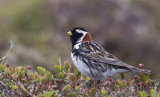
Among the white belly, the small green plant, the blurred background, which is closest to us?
the small green plant

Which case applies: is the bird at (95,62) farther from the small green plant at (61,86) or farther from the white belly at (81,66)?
the small green plant at (61,86)

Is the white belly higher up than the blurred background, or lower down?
lower down

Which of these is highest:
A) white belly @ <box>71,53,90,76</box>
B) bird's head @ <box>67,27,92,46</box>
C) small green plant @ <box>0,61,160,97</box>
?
bird's head @ <box>67,27,92,46</box>

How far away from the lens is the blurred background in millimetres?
12766

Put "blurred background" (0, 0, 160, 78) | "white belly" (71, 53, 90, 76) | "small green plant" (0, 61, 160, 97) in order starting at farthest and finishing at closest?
1. "blurred background" (0, 0, 160, 78)
2. "white belly" (71, 53, 90, 76)
3. "small green plant" (0, 61, 160, 97)

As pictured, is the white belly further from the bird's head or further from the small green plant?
the bird's head

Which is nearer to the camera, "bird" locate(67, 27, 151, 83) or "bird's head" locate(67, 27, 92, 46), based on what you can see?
"bird" locate(67, 27, 151, 83)

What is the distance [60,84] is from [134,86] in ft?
4.36

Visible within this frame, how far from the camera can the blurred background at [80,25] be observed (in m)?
12.8

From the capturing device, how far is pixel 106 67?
22.9 ft

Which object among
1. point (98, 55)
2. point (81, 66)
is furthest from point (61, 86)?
point (98, 55)

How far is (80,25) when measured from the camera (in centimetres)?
1405

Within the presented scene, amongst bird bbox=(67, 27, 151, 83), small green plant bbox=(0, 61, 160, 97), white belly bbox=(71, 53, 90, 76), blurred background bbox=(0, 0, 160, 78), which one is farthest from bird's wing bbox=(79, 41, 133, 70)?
blurred background bbox=(0, 0, 160, 78)

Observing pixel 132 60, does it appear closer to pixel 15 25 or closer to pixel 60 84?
pixel 15 25
